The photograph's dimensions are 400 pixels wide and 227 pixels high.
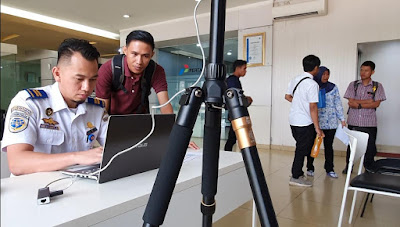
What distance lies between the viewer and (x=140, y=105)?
1900mm

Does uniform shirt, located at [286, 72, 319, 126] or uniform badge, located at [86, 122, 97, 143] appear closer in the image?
uniform badge, located at [86, 122, 97, 143]

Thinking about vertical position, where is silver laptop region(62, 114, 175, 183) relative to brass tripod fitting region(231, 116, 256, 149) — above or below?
below

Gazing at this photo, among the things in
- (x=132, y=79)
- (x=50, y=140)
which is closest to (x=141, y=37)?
(x=132, y=79)

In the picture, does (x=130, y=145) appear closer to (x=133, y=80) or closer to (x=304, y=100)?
(x=133, y=80)

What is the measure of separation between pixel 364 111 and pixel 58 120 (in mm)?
3563

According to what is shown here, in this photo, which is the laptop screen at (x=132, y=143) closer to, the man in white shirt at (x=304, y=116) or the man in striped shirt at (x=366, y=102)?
the man in white shirt at (x=304, y=116)

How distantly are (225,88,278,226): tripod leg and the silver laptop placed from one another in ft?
1.25

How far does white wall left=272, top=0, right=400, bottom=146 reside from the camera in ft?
14.5

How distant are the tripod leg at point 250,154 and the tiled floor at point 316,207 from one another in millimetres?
1286

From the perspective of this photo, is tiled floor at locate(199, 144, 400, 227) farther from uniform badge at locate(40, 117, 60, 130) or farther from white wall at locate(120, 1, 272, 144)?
white wall at locate(120, 1, 272, 144)

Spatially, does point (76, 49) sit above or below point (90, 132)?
above

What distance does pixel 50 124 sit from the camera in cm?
119

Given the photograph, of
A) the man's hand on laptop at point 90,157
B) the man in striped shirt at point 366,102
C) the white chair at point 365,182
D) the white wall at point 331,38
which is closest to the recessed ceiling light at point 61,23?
the white wall at point 331,38

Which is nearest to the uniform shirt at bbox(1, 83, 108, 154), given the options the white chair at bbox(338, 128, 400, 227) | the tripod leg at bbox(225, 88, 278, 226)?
the tripod leg at bbox(225, 88, 278, 226)
